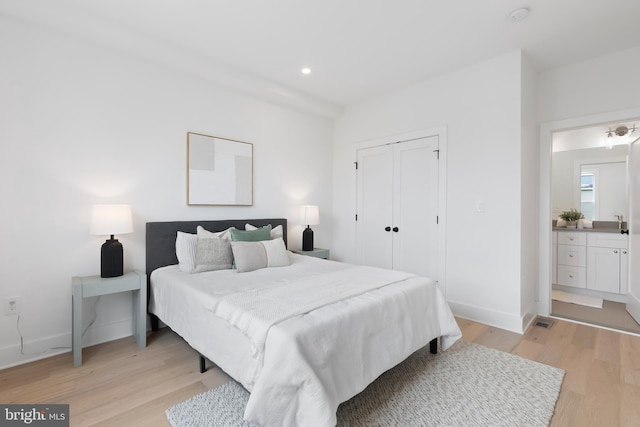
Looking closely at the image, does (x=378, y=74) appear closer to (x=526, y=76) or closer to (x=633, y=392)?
(x=526, y=76)

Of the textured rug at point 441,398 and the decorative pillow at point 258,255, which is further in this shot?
the decorative pillow at point 258,255

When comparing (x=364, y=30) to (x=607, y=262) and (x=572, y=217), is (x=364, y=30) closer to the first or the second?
(x=607, y=262)

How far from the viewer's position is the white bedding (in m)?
1.35

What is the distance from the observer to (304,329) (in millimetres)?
1446

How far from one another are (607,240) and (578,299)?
851 millimetres

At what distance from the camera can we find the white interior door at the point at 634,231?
306 cm

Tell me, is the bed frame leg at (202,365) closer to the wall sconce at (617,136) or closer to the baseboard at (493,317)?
the baseboard at (493,317)

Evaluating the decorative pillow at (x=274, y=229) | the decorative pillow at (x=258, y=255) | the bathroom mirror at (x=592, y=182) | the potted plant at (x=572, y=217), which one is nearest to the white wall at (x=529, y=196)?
the potted plant at (x=572, y=217)

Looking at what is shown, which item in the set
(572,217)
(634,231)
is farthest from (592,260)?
(634,231)

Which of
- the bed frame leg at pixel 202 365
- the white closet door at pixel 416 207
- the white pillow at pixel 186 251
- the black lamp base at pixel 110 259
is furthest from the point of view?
the white closet door at pixel 416 207

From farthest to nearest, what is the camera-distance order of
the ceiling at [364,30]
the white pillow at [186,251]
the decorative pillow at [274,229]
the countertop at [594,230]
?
the countertop at [594,230], the decorative pillow at [274,229], the white pillow at [186,251], the ceiling at [364,30]

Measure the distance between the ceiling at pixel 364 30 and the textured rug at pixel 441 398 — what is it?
2.68 metres

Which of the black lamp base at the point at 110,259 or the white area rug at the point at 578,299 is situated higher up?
the black lamp base at the point at 110,259

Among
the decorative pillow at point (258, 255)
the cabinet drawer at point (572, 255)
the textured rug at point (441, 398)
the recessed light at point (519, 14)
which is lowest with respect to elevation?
the textured rug at point (441, 398)
